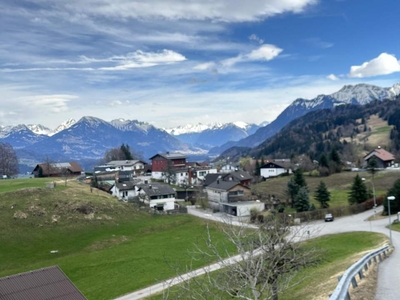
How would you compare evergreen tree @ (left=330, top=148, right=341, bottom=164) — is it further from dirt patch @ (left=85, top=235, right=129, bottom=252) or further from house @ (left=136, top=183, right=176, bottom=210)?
dirt patch @ (left=85, top=235, right=129, bottom=252)

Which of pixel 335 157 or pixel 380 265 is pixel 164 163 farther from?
pixel 380 265

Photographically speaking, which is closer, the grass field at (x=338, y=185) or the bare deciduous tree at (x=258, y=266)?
the bare deciduous tree at (x=258, y=266)

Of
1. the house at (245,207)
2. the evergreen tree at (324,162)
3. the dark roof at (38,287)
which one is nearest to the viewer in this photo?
the dark roof at (38,287)

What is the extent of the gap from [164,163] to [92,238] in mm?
69776

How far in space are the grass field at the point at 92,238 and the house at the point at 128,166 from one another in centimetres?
5508

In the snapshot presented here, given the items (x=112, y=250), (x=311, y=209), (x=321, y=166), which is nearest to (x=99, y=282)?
(x=112, y=250)

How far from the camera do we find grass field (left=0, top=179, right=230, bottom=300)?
3750 cm

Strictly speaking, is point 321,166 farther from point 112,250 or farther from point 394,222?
point 112,250

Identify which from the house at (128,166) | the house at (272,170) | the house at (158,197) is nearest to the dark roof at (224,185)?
the house at (158,197)

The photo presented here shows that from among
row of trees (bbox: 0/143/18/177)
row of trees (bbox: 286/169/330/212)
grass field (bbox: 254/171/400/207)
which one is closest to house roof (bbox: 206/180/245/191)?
grass field (bbox: 254/171/400/207)

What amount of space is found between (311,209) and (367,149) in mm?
127920

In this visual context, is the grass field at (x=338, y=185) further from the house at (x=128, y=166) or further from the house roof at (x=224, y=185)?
the house at (x=128, y=166)

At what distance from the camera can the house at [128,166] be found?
12421cm

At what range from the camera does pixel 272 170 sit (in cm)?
12900
